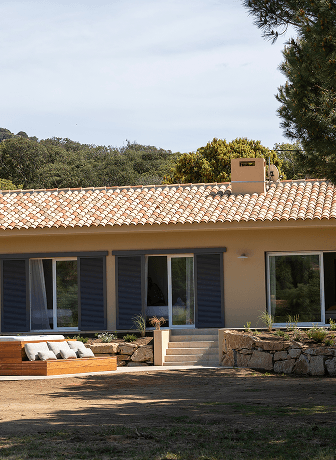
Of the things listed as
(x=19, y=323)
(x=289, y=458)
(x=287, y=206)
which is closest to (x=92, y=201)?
(x=19, y=323)

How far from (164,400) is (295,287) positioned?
7722mm

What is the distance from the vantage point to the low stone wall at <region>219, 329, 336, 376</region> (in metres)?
13.9

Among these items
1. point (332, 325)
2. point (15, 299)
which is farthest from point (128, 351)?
point (332, 325)

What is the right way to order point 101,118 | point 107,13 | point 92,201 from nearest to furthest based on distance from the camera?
point 107,13 < point 92,201 < point 101,118

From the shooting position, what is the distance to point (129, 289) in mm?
17359

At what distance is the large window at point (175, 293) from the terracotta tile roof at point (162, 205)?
1449mm

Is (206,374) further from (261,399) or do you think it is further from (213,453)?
(213,453)

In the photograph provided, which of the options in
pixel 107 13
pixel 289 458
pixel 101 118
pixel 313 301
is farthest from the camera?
pixel 101 118

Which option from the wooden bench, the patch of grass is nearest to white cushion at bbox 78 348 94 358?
the wooden bench

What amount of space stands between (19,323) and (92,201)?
445 centimetres

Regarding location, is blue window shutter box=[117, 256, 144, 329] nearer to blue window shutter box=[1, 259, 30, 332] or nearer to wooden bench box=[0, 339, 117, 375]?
blue window shutter box=[1, 259, 30, 332]

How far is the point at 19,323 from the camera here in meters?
17.7

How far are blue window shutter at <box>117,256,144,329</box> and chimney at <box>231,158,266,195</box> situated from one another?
13.6 ft

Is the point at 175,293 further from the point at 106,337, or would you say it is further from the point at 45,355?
the point at 45,355
